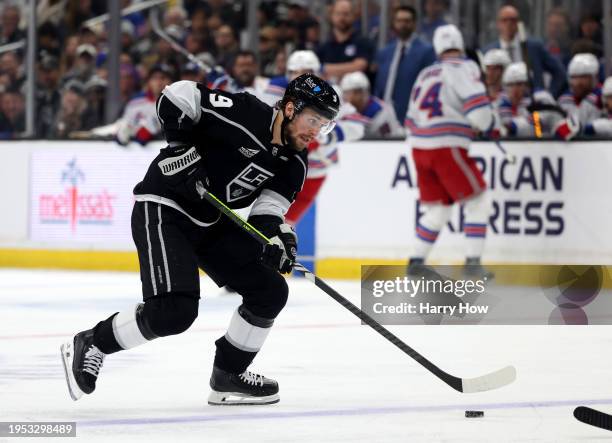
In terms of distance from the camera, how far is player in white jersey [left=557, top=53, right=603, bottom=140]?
855cm

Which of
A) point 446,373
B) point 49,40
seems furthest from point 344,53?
point 446,373

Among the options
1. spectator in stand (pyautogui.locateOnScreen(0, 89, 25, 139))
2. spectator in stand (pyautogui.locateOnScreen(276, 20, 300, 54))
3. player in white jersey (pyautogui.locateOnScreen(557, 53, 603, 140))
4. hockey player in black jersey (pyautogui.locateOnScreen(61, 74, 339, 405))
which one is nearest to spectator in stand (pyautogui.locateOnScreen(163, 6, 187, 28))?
spectator in stand (pyautogui.locateOnScreen(276, 20, 300, 54))

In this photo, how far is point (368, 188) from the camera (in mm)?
9172

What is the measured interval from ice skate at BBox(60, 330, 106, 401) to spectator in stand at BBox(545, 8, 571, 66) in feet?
18.2

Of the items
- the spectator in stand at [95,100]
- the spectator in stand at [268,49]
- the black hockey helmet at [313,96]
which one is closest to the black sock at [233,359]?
the black hockey helmet at [313,96]

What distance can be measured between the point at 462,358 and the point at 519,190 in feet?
11.3

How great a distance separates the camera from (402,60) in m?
9.25

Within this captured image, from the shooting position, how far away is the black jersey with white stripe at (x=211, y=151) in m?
4.20

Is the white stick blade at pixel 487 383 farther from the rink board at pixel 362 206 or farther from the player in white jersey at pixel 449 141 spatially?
the rink board at pixel 362 206

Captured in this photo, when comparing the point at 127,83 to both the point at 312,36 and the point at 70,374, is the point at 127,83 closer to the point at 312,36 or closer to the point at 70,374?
the point at 312,36

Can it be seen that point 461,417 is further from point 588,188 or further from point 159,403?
point 588,188

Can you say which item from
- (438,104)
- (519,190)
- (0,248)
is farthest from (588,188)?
(0,248)

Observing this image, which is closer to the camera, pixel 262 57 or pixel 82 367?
pixel 82 367

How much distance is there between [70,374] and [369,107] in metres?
5.52
